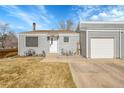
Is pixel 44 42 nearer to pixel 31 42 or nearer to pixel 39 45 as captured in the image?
pixel 39 45

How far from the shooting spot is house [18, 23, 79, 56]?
19438 mm

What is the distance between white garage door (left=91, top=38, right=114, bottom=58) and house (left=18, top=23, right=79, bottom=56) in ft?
14.1

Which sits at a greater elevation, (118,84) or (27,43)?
(27,43)

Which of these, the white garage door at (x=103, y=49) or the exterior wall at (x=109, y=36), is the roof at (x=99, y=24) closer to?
the exterior wall at (x=109, y=36)

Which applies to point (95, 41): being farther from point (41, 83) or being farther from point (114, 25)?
point (41, 83)

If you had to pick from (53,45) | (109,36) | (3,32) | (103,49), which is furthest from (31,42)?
(3,32)

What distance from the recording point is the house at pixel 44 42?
19438 millimetres

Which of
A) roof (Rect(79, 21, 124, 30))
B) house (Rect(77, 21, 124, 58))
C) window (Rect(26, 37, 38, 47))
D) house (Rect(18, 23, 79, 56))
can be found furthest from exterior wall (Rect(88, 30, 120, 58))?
window (Rect(26, 37, 38, 47))

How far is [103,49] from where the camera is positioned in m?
15.7

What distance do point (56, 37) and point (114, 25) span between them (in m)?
7.78

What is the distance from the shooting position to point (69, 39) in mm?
20109

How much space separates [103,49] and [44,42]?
25.2ft
